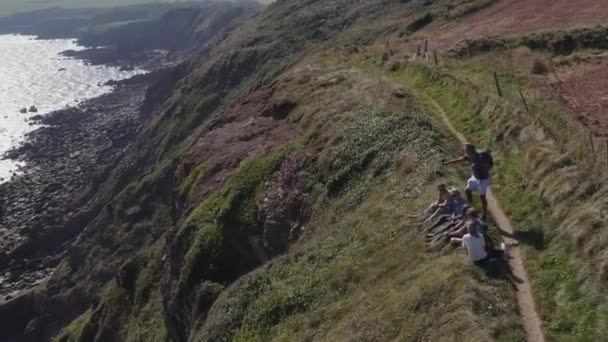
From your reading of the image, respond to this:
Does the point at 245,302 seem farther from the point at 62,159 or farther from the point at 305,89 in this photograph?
the point at 62,159

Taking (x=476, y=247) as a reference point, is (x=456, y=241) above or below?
below

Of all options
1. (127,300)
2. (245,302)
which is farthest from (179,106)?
(245,302)

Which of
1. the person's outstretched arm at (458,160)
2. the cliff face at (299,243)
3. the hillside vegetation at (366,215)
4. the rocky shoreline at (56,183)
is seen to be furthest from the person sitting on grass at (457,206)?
the rocky shoreline at (56,183)

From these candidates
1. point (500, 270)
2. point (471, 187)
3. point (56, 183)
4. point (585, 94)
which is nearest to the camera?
point (500, 270)

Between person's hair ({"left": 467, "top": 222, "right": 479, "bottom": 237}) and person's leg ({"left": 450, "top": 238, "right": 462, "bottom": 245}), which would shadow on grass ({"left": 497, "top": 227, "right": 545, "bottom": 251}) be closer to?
person's leg ({"left": 450, "top": 238, "right": 462, "bottom": 245})

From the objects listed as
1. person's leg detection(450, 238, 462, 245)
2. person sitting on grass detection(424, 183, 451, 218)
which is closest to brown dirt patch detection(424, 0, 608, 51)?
person sitting on grass detection(424, 183, 451, 218)

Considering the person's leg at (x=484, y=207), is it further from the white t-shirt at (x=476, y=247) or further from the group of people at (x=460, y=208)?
the white t-shirt at (x=476, y=247)

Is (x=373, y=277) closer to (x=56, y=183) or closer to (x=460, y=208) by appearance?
(x=460, y=208)

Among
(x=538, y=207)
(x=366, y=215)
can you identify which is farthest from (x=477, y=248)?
(x=366, y=215)

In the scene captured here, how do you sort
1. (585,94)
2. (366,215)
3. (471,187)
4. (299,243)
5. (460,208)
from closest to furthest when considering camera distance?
(460,208) → (471,187) → (366,215) → (585,94) → (299,243)
